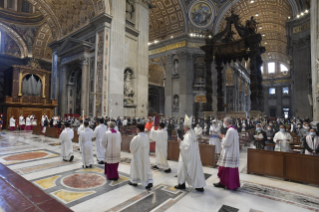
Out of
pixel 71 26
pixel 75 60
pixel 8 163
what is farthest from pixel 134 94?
A: pixel 8 163

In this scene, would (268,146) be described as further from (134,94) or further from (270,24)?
(270,24)

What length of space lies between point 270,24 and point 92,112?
2740 centimetres

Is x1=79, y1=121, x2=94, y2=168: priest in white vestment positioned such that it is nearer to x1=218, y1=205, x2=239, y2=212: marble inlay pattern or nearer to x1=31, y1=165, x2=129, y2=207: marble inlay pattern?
x1=31, y1=165, x2=129, y2=207: marble inlay pattern

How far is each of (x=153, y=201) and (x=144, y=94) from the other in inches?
539

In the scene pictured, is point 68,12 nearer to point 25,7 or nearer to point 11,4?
point 25,7

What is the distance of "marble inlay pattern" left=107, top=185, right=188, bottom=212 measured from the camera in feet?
11.1

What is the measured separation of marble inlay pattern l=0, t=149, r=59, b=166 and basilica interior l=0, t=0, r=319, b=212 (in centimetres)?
4

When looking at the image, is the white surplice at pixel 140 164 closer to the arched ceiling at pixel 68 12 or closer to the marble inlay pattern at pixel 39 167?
the marble inlay pattern at pixel 39 167

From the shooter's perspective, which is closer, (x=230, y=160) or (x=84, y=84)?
(x=230, y=160)

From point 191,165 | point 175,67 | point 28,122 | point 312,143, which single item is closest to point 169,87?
point 175,67

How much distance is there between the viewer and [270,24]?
89.5 feet

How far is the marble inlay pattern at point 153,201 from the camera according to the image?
3.38m

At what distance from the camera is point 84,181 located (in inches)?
185

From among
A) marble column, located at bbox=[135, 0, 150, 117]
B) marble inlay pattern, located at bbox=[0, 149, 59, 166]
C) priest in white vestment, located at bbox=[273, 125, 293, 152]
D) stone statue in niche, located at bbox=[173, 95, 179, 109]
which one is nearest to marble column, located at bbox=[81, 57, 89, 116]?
marble column, located at bbox=[135, 0, 150, 117]
